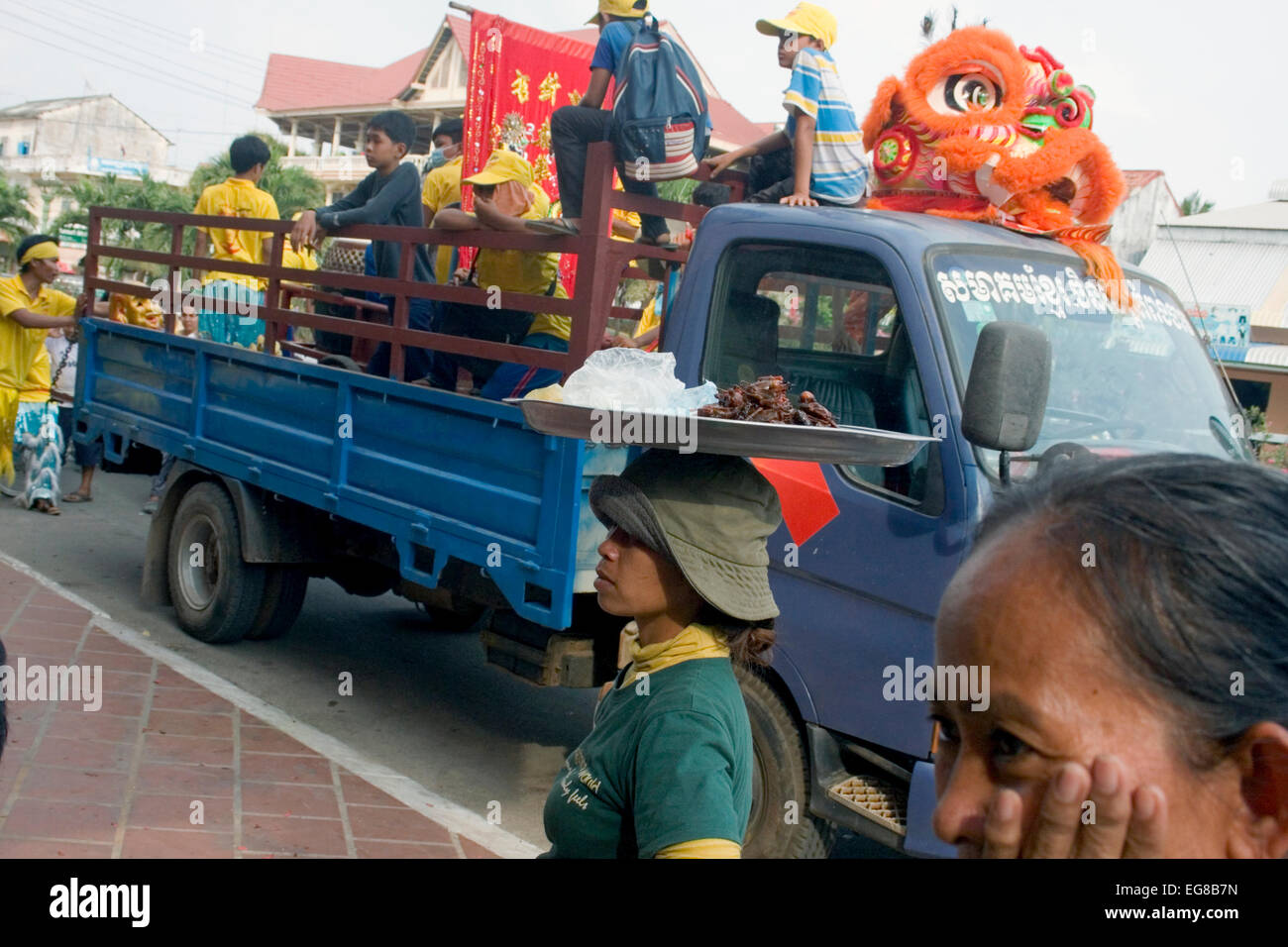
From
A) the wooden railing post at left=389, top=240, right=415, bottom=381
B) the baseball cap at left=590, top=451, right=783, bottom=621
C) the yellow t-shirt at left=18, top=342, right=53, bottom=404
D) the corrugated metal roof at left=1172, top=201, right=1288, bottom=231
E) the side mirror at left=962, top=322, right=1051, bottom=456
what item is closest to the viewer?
the baseball cap at left=590, top=451, right=783, bottom=621

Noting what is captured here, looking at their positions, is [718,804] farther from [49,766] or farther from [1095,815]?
[49,766]

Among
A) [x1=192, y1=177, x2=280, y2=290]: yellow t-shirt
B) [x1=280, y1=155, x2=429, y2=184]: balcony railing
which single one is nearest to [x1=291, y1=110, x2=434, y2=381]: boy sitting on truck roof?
[x1=192, y1=177, x2=280, y2=290]: yellow t-shirt

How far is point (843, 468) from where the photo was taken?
4004 millimetres

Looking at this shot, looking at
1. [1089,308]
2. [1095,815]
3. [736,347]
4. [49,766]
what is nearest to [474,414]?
[736,347]

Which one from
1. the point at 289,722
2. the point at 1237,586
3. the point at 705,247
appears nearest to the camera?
the point at 1237,586

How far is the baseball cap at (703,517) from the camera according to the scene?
2.09 m

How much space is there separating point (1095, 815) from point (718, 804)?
1.00m

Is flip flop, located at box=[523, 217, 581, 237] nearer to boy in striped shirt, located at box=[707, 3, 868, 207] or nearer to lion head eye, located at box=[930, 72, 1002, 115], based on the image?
boy in striped shirt, located at box=[707, 3, 868, 207]

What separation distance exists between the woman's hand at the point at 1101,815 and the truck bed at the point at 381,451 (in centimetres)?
341

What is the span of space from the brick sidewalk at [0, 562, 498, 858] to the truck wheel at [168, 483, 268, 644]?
0.85 metres

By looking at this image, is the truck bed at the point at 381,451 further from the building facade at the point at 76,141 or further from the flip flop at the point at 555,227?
the building facade at the point at 76,141

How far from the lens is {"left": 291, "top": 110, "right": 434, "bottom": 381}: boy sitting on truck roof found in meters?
5.79

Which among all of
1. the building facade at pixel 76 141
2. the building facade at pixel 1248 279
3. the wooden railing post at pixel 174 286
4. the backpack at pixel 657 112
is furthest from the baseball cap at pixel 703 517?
the building facade at pixel 76 141

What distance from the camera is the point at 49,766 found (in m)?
4.34
